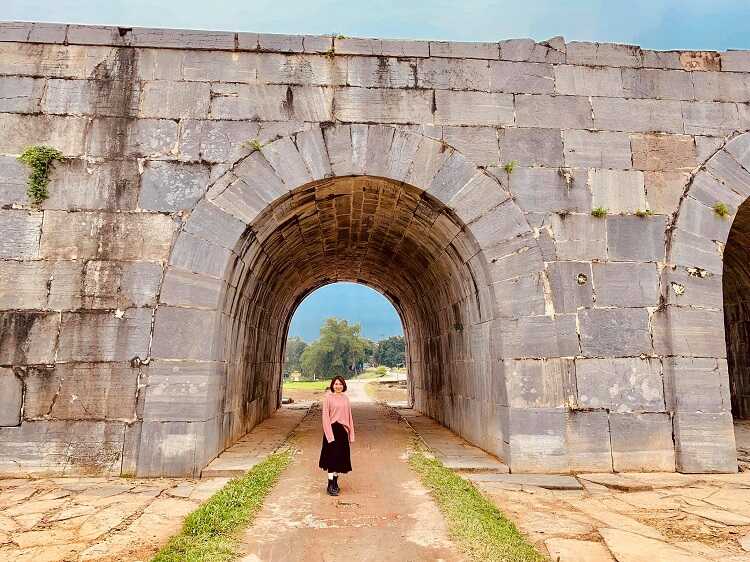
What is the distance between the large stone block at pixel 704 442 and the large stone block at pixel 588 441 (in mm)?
926

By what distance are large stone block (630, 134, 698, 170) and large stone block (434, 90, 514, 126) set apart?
190 cm

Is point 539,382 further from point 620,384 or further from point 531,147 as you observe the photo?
point 531,147

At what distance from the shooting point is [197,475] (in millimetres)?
5605

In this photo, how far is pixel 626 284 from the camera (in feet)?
21.1

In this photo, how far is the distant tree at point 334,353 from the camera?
69.9m

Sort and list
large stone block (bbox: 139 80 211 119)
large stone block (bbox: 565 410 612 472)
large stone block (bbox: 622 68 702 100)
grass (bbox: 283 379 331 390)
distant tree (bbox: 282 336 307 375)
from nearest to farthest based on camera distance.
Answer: large stone block (bbox: 565 410 612 472) → large stone block (bbox: 139 80 211 119) → large stone block (bbox: 622 68 702 100) → grass (bbox: 283 379 331 390) → distant tree (bbox: 282 336 307 375)

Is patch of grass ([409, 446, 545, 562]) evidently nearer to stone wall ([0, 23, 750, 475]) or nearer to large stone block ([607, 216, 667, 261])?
stone wall ([0, 23, 750, 475])

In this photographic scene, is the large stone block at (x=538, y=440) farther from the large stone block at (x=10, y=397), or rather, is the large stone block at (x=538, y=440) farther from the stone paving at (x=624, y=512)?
the large stone block at (x=10, y=397)

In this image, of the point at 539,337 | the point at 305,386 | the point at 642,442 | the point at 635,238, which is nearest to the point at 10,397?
the point at 539,337

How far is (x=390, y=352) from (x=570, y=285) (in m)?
89.1

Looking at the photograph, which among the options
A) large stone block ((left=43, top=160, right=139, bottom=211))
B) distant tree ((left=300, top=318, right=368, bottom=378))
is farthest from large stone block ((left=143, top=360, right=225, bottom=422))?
distant tree ((left=300, top=318, right=368, bottom=378))

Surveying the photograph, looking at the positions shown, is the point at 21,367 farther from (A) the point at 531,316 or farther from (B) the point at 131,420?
(A) the point at 531,316

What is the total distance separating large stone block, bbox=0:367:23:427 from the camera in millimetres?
5664

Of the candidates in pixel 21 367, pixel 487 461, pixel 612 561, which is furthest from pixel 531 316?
pixel 21 367
